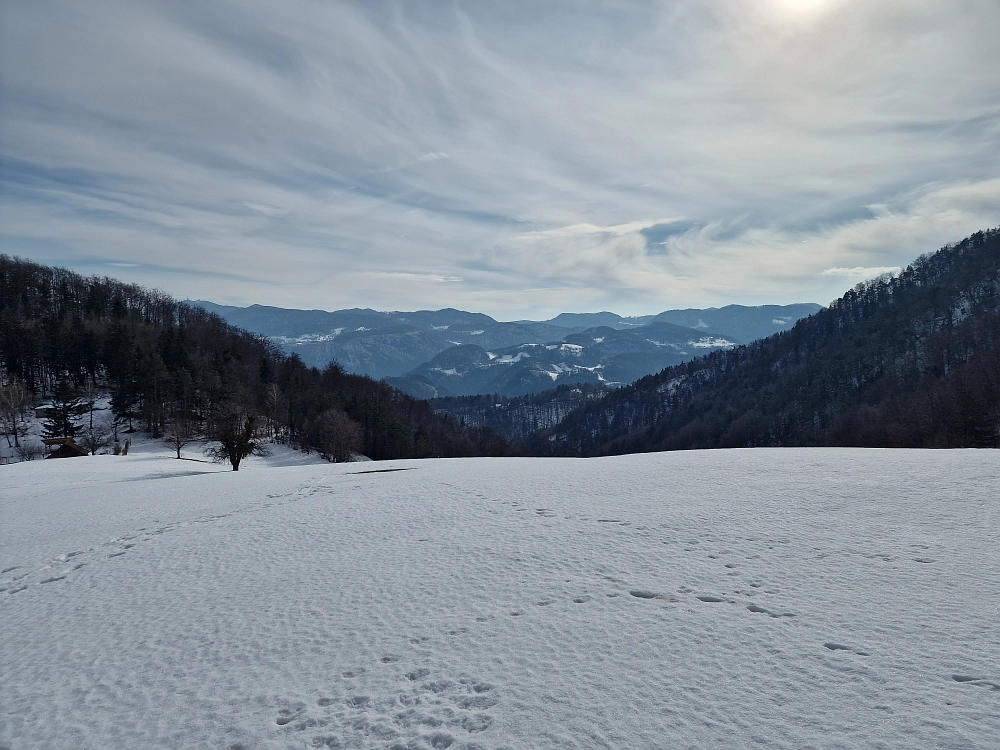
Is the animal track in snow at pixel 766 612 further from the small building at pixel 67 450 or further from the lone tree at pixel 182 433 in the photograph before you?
the lone tree at pixel 182 433

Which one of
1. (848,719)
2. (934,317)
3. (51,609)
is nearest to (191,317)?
(51,609)

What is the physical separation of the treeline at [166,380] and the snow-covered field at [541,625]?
57443 mm

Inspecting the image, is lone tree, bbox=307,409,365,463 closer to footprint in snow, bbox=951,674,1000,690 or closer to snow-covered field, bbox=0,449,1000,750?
snow-covered field, bbox=0,449,1000,750

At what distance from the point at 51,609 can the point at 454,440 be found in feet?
374

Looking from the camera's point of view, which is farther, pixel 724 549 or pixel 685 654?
pixel 724 549

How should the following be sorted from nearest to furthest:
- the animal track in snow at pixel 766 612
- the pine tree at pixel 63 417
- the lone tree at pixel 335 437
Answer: the animal track in snow at pixel 766 612, the lone tree at pixel 335 437, the pine tree at pixel 63 417

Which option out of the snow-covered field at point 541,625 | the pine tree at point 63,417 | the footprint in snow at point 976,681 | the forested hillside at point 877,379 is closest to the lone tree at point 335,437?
the pine tree at point 63,417

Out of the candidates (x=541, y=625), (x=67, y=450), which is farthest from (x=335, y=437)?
(x=541, y=625)

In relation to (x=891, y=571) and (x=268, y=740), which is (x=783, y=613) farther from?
(x=268, y=740)

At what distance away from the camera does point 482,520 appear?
12.1 meters

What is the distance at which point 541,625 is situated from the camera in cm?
647

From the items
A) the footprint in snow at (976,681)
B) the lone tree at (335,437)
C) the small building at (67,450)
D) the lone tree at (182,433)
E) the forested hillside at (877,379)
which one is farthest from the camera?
the forested hillside at (877,379)

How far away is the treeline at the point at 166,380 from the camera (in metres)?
72.7

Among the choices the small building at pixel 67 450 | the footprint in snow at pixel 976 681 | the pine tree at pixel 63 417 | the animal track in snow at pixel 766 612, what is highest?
the pine tree at pixel 63 417
